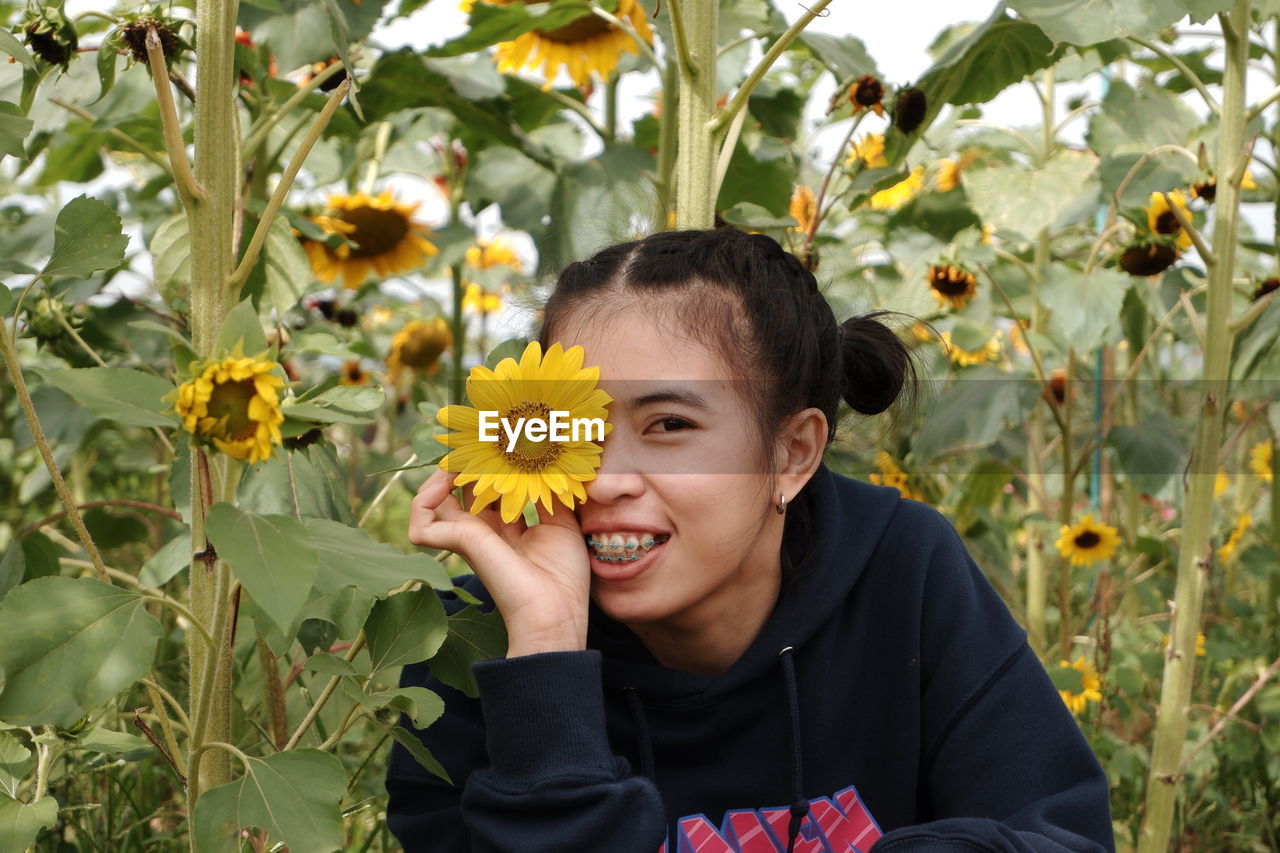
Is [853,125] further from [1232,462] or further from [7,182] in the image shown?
[7,182]

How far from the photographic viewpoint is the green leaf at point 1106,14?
1130 mm

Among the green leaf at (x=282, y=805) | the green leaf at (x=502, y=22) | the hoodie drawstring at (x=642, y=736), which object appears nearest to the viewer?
the green leaf at (x=282, y=805)

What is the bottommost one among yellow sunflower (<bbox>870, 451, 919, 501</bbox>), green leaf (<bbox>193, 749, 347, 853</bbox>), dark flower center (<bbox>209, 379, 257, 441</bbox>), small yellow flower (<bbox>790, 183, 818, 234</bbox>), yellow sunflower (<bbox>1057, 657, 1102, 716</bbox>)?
yellow sunflower (<bbox>1057, 657, 1102, 716</bbox>)

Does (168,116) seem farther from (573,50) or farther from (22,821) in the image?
(573,50)

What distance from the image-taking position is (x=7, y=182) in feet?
9.78

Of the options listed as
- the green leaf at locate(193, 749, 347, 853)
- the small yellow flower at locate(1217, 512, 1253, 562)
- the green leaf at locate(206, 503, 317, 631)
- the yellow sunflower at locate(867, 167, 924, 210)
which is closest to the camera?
the green leaf at locate(206, 503, 317, 631)

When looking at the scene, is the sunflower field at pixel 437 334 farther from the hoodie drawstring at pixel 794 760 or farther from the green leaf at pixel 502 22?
the hoodie drawstring at pixel 794 760

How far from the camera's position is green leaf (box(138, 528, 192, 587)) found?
3.51 ft

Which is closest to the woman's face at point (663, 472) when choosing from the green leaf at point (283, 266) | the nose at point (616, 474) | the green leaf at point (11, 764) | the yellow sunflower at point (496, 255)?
the nose at point (616, 474)

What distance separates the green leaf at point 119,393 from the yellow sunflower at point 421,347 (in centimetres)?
198

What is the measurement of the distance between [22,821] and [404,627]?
0.27 metres

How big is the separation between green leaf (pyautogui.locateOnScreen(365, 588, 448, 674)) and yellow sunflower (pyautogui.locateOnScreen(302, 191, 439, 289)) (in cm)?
122

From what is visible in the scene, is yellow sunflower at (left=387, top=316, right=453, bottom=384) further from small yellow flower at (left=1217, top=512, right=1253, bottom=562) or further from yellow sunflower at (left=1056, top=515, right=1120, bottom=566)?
small yellow flower at (left=1217, top=512, right=1253, bottom=562)

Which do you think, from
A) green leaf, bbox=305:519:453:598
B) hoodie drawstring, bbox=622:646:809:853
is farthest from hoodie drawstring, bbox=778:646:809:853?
green leaf, bbox=305:519:453:598
